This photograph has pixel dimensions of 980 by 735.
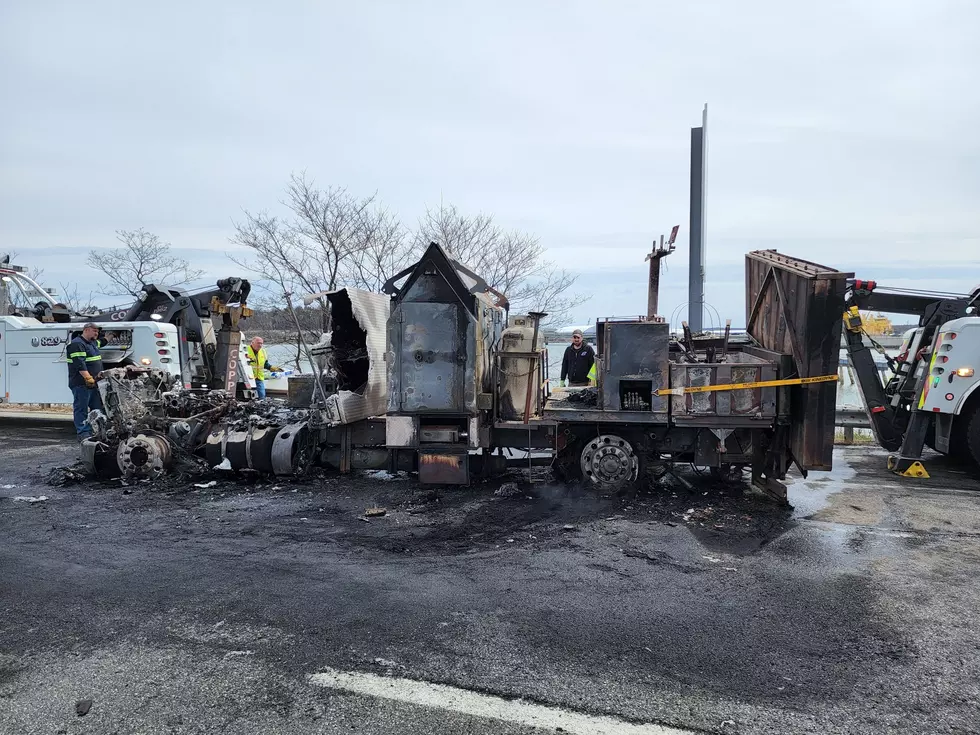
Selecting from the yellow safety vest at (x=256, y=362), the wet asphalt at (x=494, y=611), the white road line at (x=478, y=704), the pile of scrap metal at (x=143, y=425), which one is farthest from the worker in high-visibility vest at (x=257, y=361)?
the white road line at (x=478, y=704)

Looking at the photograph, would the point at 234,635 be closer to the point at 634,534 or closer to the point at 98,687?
the point at 98,687

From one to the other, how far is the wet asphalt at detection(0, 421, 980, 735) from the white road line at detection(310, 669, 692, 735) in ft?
0.23

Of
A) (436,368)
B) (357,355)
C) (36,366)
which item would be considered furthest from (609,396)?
(36,366)

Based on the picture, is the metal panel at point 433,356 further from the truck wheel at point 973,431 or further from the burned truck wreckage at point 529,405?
the truck wheel at point 973,431

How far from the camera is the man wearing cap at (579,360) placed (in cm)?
1118

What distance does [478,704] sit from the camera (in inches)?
125

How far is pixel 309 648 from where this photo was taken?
3.72m

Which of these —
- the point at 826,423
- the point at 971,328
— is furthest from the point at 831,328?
the point at 971,328

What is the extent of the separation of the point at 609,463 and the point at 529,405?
119cm

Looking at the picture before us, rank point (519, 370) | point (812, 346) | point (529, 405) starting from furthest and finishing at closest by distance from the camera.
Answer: point (519, 370)
point (529, 405)
point (812, 346)

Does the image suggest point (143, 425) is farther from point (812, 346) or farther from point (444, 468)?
point (812, 346)

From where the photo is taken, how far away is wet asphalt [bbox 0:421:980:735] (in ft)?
10.5

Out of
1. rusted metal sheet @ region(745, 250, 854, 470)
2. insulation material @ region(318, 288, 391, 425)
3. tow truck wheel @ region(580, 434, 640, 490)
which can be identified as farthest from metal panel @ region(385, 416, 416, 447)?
rusted metal sheet @ region(745, 250, 854, 470)

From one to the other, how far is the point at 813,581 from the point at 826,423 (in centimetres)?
234
